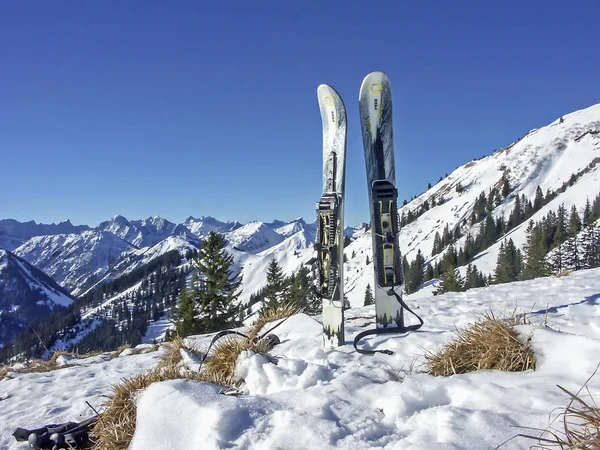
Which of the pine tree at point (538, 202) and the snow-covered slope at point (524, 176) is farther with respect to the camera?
the snow-covered slope at point (524, 176)

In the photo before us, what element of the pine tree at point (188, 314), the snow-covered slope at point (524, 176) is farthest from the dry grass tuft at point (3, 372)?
the snow-covered slope at point (524, 176)

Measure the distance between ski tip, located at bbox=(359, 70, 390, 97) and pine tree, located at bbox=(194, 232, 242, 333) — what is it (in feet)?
65.1

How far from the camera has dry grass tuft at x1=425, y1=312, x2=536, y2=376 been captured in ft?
10.5

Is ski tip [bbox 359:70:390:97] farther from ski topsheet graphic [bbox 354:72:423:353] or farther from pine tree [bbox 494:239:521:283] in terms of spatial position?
pine tree [bbox 494:239:521:283]

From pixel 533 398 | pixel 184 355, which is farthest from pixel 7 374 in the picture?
pixel 533 398

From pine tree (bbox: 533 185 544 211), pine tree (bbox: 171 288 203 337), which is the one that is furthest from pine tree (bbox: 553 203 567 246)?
pine tree (bbox: 171 288 203 337)

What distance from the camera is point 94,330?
591ft

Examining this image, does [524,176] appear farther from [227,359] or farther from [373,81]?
[227,359]

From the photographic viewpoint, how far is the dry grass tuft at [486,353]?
10.5ft

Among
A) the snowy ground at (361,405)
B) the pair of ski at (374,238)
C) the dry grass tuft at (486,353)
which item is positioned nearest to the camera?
the snowy ground at (361,405)

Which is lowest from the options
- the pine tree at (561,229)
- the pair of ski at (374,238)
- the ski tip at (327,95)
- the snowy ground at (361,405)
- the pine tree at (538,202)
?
the snowy ground at (361,405)

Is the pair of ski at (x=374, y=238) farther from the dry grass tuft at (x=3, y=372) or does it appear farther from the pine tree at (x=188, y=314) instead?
the pine tree at (x=188, y=314)

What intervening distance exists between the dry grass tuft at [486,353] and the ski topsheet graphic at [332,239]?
7.70 ft

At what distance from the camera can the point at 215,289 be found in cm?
2594
